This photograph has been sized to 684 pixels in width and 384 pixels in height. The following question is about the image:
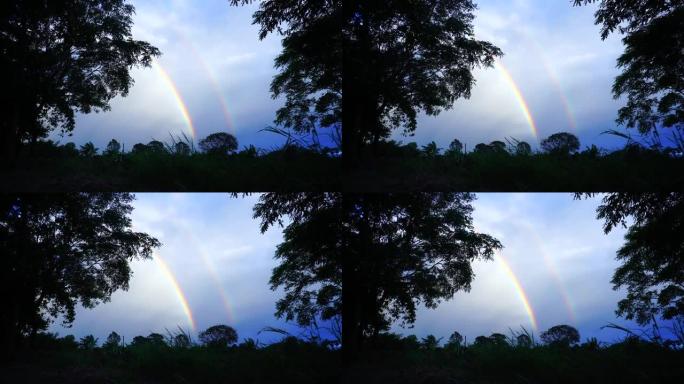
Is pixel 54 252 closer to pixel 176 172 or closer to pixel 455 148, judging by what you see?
pixel 176 172

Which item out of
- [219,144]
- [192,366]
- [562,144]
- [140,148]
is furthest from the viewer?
[562,144]

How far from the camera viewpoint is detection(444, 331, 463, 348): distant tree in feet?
22.0

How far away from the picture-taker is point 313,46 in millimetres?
8773

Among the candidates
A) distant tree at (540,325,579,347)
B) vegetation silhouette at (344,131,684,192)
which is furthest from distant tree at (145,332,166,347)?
distant tree at (540,325,579,347)

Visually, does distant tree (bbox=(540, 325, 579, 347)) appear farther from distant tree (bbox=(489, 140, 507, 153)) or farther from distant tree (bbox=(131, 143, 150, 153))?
distant tree (bbox=(131, 143, 150, 153))

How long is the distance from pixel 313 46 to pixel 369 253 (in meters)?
3.91

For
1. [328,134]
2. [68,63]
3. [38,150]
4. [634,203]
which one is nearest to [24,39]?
[68,63]

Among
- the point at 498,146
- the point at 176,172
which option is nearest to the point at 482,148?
the point at 498,146

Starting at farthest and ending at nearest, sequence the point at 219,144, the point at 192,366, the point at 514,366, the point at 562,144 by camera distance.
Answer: the point at 562,144
the point at 219,144
the point at 192,366
the point at 514,366

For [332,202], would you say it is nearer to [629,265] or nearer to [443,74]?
[443,74]

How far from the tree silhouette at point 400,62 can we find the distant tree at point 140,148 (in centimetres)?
448

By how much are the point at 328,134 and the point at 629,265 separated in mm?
7571

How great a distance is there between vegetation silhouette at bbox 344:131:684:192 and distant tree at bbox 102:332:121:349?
3.99 metres

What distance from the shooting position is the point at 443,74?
9.96m
